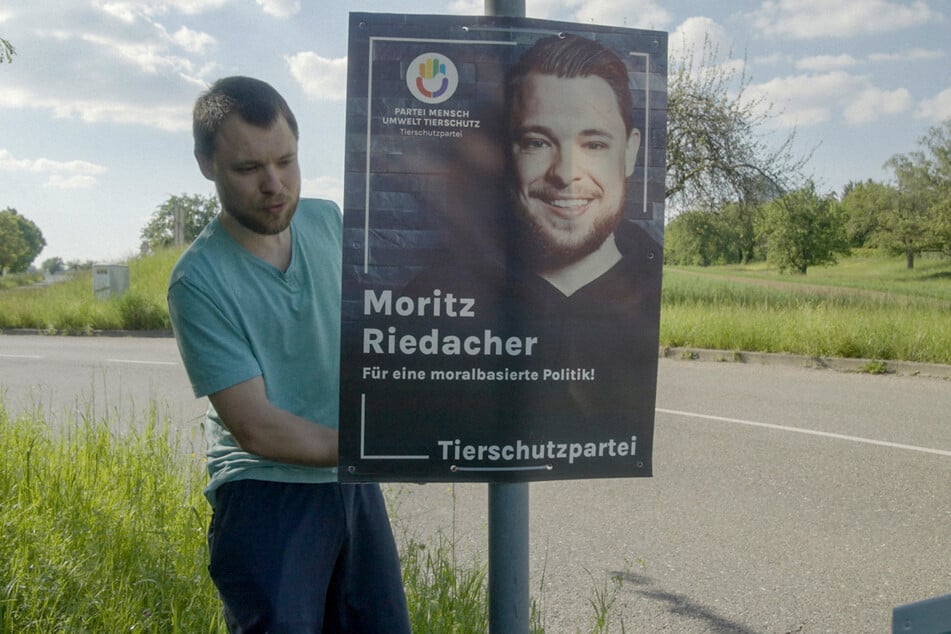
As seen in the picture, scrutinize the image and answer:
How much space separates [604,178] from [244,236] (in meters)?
0.71

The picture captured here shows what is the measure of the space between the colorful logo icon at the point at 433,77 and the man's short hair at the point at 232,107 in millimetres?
333

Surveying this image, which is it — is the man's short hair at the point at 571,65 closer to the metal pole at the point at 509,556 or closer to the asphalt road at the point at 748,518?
the metal pole at the point at 509,556

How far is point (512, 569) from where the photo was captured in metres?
1.70

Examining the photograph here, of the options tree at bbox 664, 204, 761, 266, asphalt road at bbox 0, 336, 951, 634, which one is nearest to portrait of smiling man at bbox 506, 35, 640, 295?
asphalt road at bbox 0, 336, 951, 634

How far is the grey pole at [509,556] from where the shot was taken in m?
1.70

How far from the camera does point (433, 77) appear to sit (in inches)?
62.0

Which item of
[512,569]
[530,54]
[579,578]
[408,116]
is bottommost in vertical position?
[579,578]

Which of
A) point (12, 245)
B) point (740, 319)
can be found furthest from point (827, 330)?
point (12, 245)

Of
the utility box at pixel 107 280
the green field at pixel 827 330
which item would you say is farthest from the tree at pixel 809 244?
the utility box at pixel 107 280

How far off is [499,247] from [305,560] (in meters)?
0.71

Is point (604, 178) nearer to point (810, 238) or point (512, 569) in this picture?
point (512, 569)

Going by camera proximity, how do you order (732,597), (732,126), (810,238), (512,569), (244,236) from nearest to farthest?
(512,569) < (244,236) < (732,597) < (732,126) < (810,238)

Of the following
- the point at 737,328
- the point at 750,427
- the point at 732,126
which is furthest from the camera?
the point at 732,126

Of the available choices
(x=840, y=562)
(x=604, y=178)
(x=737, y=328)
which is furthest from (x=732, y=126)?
(x=604, y=178)
